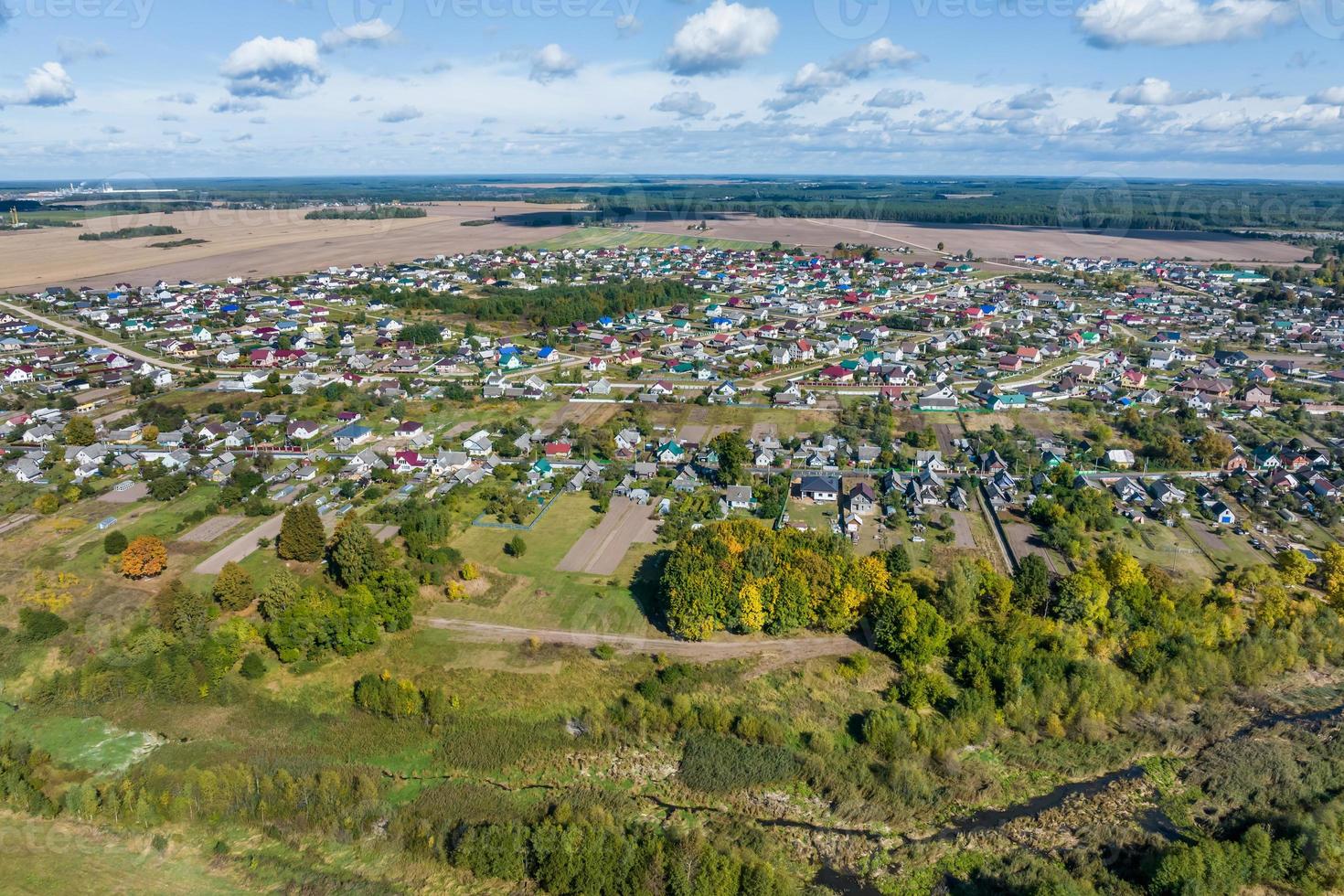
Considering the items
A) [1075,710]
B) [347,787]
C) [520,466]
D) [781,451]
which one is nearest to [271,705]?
[347,787]

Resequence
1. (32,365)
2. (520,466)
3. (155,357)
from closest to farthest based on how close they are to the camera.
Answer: (520,466) < (32,365) < (155,357)

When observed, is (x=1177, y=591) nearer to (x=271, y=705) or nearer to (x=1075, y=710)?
(x=1075, y=710)

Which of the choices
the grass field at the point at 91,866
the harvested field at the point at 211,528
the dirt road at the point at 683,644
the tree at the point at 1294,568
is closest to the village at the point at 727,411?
the harvested field at the point at 211,528

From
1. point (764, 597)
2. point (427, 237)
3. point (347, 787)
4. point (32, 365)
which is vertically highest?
point (427, 237)

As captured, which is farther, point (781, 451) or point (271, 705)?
point (781, 451)

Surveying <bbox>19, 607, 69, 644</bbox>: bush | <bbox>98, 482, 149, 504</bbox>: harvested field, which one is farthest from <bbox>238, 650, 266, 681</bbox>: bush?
<bbox>98, 482, 149, 504</bbox>: harvested field

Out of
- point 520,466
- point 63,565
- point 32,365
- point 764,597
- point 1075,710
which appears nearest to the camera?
point 1075,710
